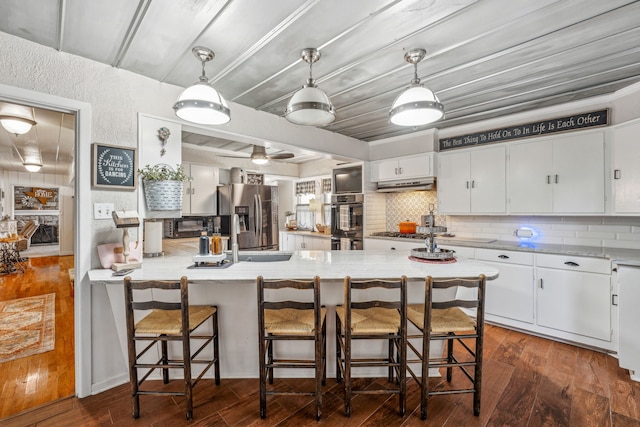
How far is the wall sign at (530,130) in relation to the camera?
117 inches

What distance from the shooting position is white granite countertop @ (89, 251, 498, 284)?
1.87 m

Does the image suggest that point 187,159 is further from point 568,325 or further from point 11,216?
point 11,216

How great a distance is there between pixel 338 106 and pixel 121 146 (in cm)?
210

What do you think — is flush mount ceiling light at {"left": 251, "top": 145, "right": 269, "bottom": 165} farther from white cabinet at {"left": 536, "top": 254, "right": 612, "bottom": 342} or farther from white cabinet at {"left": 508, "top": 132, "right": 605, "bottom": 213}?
white cabinet at {"left": 536, "top": 254, "right": 612, "bottom": 342}

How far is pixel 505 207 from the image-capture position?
3.54m

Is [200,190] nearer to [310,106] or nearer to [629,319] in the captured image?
[310,106]

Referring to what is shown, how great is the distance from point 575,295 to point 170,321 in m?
3.58

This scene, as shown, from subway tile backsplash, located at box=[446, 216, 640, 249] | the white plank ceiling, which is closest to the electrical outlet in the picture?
the white plank ceiling

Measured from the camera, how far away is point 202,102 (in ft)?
5.99

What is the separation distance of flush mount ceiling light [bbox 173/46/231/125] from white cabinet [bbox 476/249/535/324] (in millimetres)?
3156

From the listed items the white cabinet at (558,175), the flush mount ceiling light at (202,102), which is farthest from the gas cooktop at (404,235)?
the flush mount ceiling light at (202,102)

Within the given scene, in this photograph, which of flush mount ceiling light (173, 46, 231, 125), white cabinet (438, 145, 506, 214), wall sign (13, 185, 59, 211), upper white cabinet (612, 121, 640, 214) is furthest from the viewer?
wall sign (13, 185, 59, 211)

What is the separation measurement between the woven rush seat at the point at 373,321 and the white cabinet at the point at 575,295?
2016 mm

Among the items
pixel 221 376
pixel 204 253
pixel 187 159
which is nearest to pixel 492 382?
pixel 221 376
